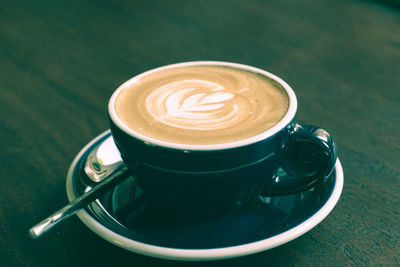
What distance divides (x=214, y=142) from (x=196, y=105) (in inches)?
4.2

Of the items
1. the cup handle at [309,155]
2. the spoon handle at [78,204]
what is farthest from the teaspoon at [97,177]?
the cup handle at [309,155]

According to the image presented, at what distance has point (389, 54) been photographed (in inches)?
36.0

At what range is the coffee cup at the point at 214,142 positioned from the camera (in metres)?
0.45

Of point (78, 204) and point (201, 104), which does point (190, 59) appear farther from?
point (78, 204)

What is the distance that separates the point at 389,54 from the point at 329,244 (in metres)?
0.60

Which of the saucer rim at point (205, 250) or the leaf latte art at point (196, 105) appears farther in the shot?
the leaf latte art at point (196, 105)

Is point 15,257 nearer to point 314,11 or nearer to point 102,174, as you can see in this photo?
point 102,174

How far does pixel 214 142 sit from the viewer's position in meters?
0.45

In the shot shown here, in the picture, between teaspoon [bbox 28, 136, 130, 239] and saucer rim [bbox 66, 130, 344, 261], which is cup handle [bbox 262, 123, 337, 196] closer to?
saucer rim [bbox 66, 130, 344, 261]

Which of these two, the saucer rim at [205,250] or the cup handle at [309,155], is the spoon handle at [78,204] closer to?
the saucer rim at [205,250]

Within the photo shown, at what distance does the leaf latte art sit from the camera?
1.64 feet

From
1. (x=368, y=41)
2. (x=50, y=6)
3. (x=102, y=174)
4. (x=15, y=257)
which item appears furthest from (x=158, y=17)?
(x=15, y=257)

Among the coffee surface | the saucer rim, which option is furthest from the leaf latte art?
the saucer rim

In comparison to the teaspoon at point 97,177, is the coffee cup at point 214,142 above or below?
above
